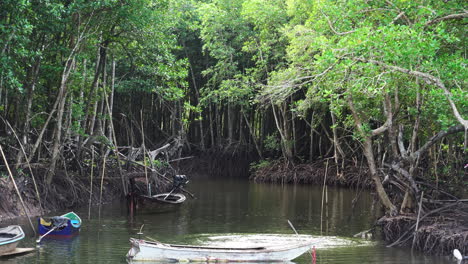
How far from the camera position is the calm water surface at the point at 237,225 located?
12102 mm

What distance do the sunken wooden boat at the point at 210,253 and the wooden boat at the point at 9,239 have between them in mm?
2222

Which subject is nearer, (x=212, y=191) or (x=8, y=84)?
(x=8, y=84)

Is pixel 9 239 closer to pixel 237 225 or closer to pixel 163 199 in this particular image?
pixel 237 225

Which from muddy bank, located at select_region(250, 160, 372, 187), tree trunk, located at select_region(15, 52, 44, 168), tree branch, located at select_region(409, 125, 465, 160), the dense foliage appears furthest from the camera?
muddy bank, located at select_region(250, 160, 372, 187)

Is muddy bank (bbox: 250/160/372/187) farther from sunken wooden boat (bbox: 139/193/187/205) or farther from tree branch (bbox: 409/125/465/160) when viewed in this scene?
tree branch (bbox: 409/125/465/160)

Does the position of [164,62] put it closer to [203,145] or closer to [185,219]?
[185,219]

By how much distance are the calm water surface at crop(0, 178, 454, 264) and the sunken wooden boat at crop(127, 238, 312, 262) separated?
57 centimetres

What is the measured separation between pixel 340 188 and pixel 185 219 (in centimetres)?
1056

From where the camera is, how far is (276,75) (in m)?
22.7

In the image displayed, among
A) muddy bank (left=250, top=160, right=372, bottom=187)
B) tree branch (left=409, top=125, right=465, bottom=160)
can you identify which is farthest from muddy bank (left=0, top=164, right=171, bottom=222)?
tree branch (left=409, top=125, right=465, bottom=160)

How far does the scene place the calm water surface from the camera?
12.1 metres

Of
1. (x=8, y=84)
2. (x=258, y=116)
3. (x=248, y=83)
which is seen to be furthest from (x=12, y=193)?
(x=258, y=116)

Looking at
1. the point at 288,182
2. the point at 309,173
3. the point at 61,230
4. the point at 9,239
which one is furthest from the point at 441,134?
the point at 288,182

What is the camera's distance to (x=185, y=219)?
17.4 metres
